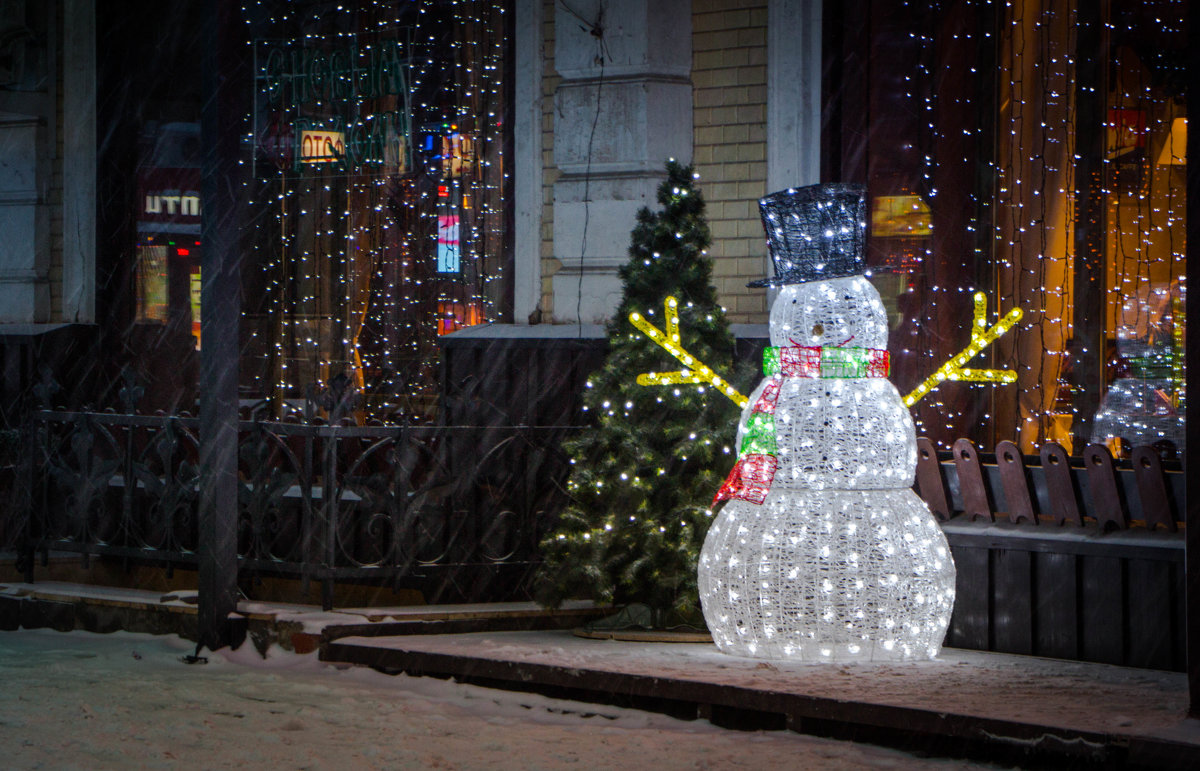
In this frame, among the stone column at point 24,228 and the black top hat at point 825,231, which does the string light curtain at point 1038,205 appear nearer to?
the black top hat at point 825,231

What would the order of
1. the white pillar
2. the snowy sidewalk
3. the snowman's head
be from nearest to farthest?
the snowy sidewalk, the snowman's head, the white pillar

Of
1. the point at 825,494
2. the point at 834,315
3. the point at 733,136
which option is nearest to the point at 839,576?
the point at 825,494

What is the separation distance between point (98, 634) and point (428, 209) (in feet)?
13.6

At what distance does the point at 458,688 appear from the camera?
625 cm

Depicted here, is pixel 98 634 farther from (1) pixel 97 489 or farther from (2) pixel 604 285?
(2) pixel 604 285

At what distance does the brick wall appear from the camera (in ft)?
28.7

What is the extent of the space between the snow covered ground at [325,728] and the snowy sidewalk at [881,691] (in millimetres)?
92

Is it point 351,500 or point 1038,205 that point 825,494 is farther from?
point 351,500

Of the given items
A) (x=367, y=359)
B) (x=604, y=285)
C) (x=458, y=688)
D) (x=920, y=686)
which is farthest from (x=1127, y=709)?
(x=367, y=359)

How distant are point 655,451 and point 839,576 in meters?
1.56

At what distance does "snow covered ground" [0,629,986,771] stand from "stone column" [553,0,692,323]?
3489 millimetres

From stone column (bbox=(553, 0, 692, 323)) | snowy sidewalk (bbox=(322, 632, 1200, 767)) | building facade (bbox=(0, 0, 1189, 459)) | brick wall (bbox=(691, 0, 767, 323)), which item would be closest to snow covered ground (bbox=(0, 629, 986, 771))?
snowy sidewalk (bbox=(322, 632, 1200, 767))

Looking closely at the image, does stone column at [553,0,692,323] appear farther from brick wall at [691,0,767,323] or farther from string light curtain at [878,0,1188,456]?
string light curtain at [878,0,1188,456]

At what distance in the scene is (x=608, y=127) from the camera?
29.6ft
